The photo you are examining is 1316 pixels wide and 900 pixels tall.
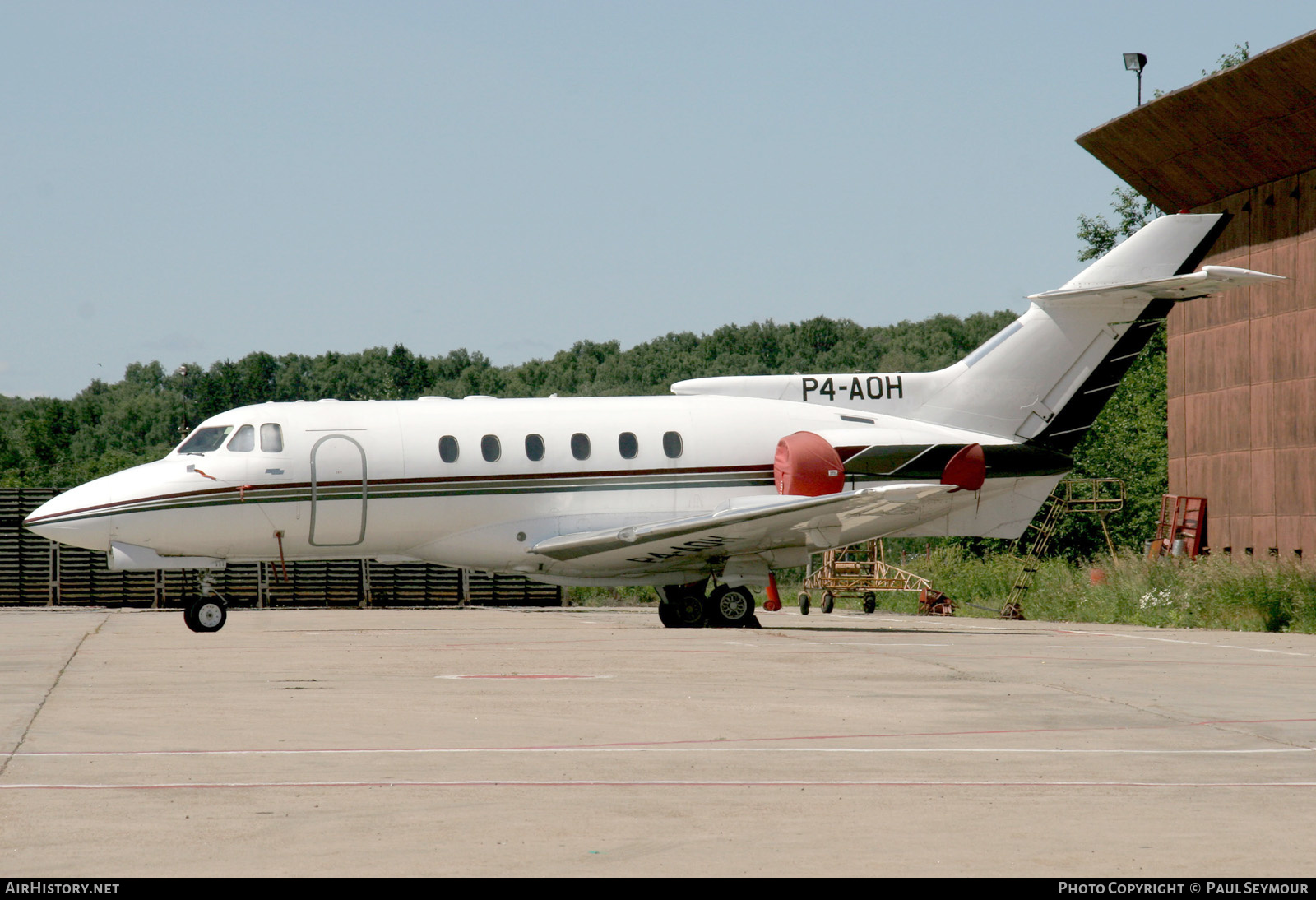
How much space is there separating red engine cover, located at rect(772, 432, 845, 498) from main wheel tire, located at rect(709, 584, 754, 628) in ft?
6.16

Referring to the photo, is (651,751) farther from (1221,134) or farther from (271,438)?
(1221,134)

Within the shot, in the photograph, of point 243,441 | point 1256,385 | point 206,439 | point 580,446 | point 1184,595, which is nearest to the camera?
point 243,441

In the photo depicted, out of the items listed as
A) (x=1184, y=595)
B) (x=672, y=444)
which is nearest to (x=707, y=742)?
(x=672, y=444)

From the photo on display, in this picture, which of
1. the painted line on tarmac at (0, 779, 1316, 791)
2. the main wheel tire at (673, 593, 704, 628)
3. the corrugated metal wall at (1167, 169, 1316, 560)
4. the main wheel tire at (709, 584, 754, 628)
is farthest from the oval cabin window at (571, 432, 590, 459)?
the corrugated metal wall at (1167, 169, 1316, 560)

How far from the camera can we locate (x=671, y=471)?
81.6 feet

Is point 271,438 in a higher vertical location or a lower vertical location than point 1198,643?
higher

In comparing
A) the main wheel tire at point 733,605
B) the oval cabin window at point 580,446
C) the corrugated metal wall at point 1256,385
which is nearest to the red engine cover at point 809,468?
the main wheel tire at point 733,605

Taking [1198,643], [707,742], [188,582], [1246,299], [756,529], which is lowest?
[188,582]

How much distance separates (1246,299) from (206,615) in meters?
24.9

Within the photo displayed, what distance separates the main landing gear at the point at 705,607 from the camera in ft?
82.2

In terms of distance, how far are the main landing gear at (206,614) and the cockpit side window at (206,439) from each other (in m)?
2.34

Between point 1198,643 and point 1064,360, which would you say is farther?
point 1064,360

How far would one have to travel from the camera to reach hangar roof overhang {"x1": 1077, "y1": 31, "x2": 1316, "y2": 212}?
31094 mm

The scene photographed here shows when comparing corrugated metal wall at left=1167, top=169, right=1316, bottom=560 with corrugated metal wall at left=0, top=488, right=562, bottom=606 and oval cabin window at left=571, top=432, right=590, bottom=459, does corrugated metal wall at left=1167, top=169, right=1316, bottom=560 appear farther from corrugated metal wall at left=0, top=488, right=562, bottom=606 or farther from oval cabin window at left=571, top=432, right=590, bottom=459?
corrugated metal wall at left=0, top=488, right=562, bottom=606
